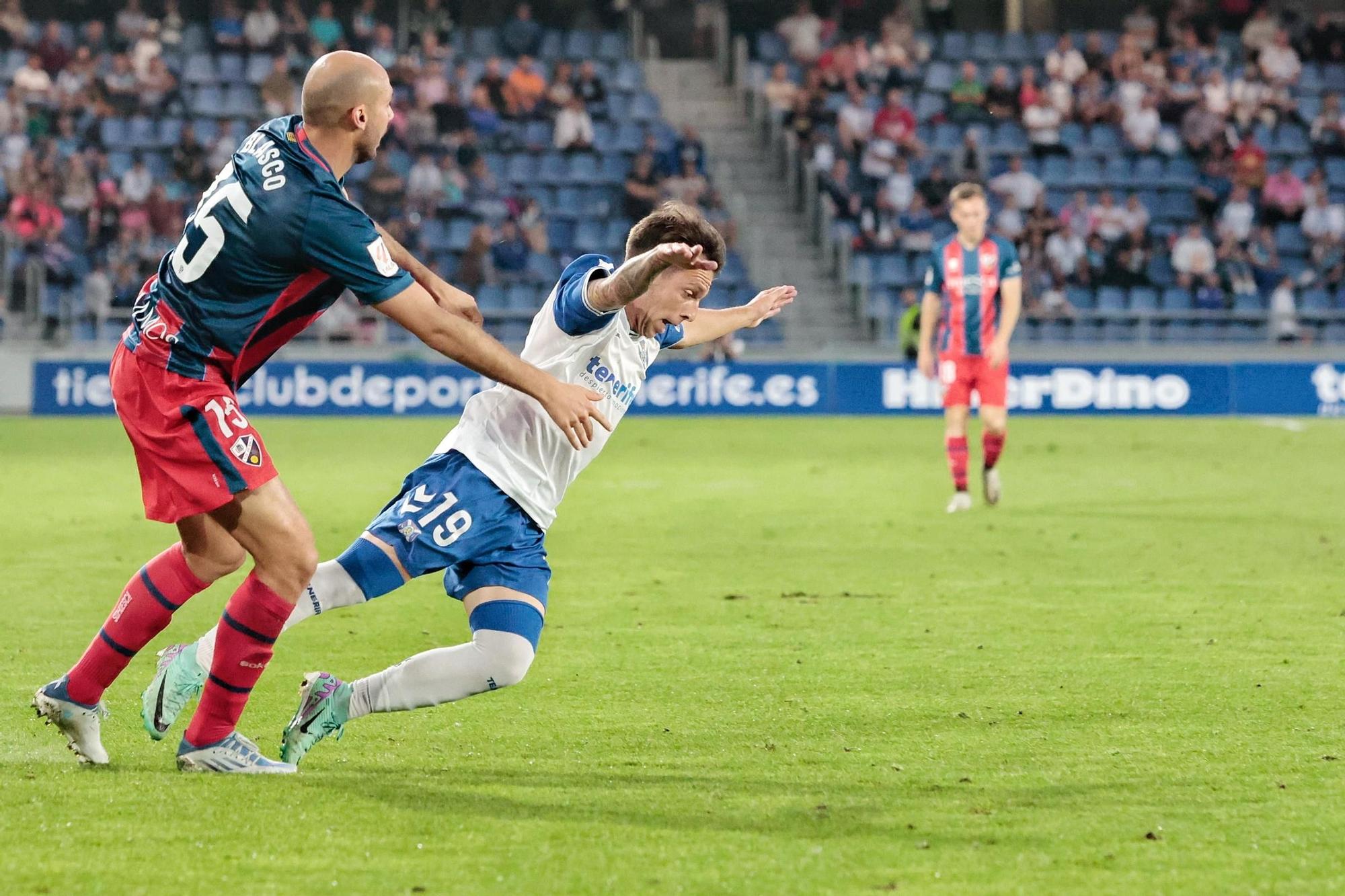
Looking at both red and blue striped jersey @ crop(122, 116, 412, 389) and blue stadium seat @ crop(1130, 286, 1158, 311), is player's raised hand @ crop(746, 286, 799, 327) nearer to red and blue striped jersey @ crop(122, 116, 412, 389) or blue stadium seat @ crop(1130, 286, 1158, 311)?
red and blue striped jersey @ crop(122, 116, 412, 389)

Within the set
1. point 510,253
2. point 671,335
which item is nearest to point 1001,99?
point 510,253

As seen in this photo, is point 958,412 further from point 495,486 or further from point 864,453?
point 495,486

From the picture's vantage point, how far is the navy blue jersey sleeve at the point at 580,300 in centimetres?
479

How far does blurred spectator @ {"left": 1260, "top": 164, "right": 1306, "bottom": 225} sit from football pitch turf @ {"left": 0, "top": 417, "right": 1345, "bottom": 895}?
565 inches

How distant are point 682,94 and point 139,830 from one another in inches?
981

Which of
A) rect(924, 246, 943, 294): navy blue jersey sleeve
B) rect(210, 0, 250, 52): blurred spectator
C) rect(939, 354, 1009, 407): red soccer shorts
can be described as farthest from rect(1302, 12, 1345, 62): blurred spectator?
rect(939, 354, 1009, 407): red soccer shorts

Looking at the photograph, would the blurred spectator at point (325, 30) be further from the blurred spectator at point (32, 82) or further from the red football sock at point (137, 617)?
the red football sock at point (137, 617)

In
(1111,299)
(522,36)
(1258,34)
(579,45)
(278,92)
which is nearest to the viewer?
(1111,299)

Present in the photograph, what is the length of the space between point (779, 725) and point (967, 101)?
22203 millimetres

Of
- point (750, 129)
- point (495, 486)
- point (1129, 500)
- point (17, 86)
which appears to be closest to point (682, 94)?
point (750, 129)

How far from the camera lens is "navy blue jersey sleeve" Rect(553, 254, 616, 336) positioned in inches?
189

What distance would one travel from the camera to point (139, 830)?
4.18 metres

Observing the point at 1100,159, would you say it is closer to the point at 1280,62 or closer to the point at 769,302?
the point at 1280,62

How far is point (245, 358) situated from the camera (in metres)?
4.78
